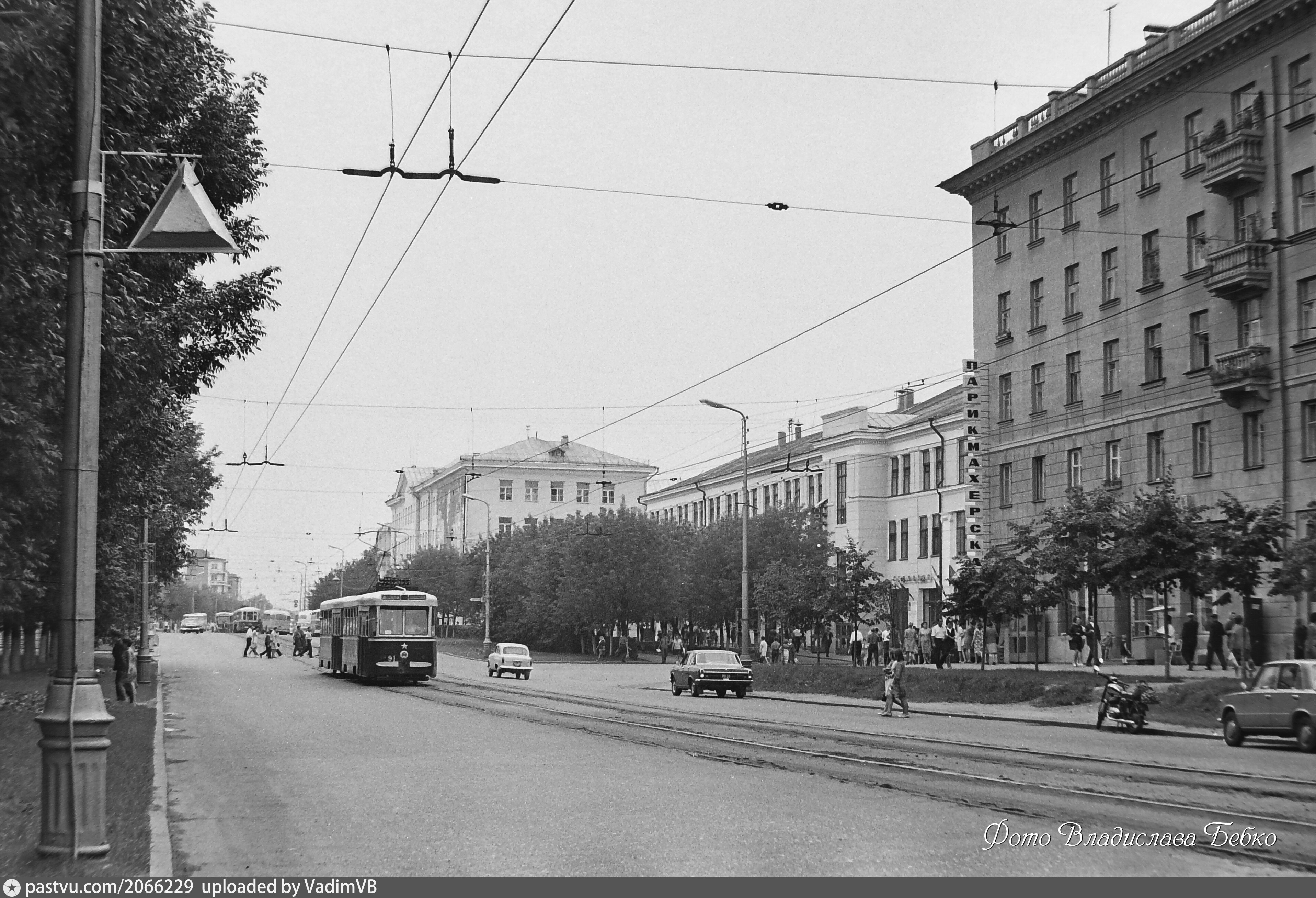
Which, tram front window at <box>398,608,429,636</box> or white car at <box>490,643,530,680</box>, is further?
white car at <box>490,643,530,680</box>

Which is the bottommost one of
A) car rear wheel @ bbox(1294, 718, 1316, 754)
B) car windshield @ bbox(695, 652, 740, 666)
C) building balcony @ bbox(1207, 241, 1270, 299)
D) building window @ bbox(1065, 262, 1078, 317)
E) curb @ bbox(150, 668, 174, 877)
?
car windshield @ bbox(695, 652, 740, 666)

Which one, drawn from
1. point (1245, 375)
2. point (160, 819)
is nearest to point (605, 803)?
point (160, 819)

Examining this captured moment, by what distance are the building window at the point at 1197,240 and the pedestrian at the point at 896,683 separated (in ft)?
54.5

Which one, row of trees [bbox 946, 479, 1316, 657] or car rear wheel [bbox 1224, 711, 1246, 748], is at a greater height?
row of trees [bbox 946, 479, 1316, 657]

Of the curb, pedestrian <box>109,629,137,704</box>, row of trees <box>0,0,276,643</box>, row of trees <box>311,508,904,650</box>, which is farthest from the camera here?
row of trees <box>311,508,904,650</box>

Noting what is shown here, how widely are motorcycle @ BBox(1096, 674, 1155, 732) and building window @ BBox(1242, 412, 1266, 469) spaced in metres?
13.7

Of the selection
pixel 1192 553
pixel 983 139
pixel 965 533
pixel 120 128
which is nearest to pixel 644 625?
pixel 965 533

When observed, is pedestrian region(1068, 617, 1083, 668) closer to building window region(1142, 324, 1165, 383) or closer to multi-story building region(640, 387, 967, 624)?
building window region(1142, 324, 1165, 383)

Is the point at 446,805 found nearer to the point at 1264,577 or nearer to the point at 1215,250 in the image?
the point at 1264,577

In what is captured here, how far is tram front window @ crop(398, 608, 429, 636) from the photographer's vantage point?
46438mm

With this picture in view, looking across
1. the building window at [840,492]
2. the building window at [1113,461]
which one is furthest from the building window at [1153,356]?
the building window at [840,492]

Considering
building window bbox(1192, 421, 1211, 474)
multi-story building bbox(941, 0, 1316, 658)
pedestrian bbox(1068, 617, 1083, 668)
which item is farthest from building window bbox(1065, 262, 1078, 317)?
pedestrian bbox(1068, 617, 1083, 668)

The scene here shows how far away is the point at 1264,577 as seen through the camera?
3469cm

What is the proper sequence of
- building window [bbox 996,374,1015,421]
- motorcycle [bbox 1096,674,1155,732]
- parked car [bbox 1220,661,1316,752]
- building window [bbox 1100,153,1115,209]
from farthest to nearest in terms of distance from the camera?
building window [bbox 996,374,1015,421] → building window [bbox 1100,153,1115,209] → motorcycle [bbox 1096,674,1155,732] → parked car [bbox 1220,661,1316,752]
